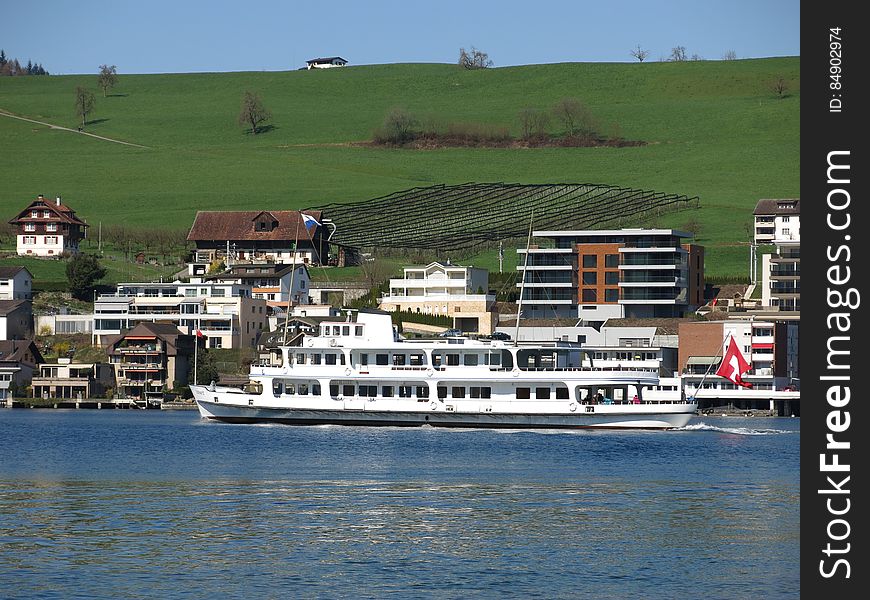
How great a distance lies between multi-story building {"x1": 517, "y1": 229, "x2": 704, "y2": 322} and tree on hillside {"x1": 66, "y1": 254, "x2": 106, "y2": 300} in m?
43.1

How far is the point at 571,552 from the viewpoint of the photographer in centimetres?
3862

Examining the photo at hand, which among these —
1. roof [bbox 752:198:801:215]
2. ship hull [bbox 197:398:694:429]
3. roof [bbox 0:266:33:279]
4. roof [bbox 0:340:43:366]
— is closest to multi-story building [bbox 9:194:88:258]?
roof [bbox 0:266:33:279]

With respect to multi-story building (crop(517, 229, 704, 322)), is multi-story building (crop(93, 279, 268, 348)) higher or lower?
lower

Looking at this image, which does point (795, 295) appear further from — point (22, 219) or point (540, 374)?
point (22, 219)

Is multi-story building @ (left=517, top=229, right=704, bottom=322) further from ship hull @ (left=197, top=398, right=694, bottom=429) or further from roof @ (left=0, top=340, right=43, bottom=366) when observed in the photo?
ship hull @ (left=197, top=398, right=694, bottom=429)

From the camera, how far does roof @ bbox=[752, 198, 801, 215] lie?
164250 mm

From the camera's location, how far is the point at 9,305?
137 m

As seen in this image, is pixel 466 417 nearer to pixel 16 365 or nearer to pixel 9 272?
pixel 16 365

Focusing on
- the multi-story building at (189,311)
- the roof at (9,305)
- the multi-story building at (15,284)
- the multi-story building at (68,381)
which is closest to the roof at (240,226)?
the multi-story building at (15,284)

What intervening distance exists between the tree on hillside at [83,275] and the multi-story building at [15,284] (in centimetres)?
422

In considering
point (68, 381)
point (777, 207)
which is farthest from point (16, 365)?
point (777, 207)

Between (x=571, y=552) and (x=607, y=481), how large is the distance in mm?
17479

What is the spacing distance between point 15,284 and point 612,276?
59.9 m
